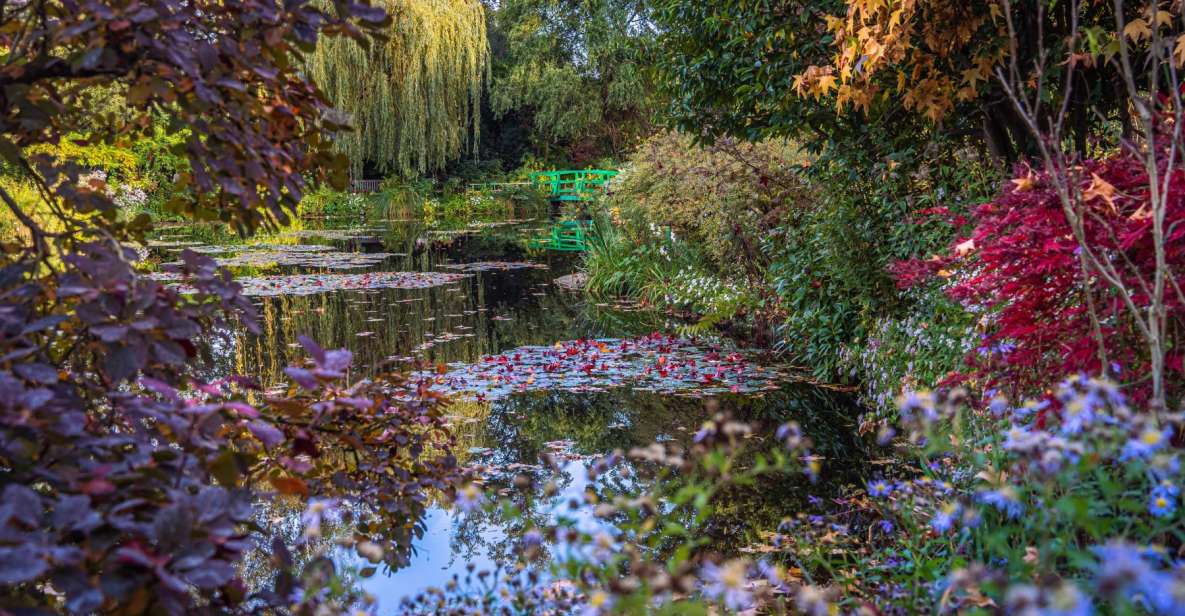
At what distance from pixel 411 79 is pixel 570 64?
8.61 m

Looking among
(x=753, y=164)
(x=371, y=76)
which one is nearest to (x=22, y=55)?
(x=753, y=164)

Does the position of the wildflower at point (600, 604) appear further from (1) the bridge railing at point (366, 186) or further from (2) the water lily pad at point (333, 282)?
(1) the bridge railing at point (366, 186)

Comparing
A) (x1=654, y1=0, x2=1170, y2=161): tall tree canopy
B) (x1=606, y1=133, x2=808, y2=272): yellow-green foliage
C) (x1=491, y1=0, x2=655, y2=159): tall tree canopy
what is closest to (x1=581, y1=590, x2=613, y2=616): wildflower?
(x1=654, y1=0, x2=1170, y2=161): tall tree canopy

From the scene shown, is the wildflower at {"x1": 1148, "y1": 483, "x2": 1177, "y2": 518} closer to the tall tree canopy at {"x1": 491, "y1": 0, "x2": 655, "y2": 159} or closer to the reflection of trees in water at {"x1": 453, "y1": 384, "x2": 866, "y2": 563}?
the reflection of trees in water at {"x1": 453, "y1": 384, "x2": 866, "y2": 563}

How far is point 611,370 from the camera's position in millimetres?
6938

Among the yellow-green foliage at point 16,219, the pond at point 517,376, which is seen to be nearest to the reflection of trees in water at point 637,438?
the pond at point 517,376

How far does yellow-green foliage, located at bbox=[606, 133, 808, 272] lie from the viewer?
798 cm

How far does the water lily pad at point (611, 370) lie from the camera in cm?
639

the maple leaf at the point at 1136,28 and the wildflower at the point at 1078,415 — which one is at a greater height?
the maple leaf at the point at 1136,28

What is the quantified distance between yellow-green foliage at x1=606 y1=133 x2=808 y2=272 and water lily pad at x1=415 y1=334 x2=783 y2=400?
1168 millimetres

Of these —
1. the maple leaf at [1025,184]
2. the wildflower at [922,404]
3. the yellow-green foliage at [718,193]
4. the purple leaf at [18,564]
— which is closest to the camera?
the purple leaf at [18,564]

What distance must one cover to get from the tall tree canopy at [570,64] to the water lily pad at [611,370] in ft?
65.6

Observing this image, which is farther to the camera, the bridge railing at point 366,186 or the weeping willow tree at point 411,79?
the bridge railing at point 366,186

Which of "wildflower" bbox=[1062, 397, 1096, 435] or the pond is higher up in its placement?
"wildflower" bbox=[1062, 397, 1096, 435]
